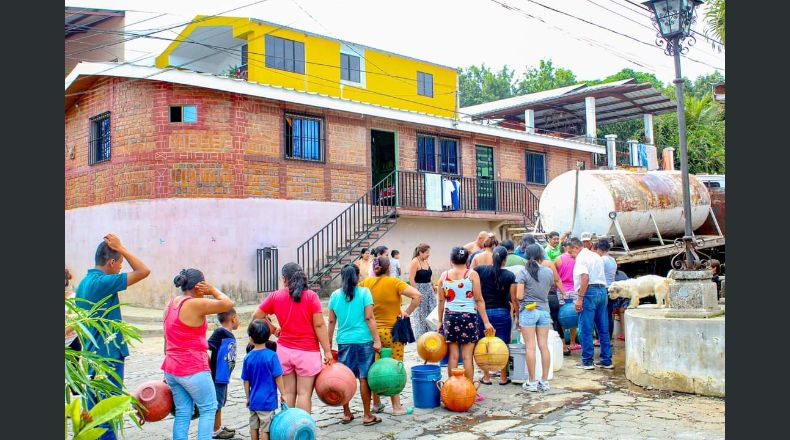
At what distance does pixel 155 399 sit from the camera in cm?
495

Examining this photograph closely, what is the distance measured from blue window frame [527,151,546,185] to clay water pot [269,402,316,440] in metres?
18.5

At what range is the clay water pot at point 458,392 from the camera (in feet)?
21.0

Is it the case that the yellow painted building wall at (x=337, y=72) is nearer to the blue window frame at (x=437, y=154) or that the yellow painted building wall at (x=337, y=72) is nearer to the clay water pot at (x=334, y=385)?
the blue window frame at (x=437, y=154)

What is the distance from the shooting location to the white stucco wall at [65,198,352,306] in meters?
14.9

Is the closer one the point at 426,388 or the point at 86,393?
the point at 86,393

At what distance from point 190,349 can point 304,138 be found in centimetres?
1215

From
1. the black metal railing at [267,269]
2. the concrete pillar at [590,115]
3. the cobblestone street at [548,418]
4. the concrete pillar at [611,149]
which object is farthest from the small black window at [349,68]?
the cobblestone street at [548,418]

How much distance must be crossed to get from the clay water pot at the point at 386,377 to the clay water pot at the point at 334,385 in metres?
0.43

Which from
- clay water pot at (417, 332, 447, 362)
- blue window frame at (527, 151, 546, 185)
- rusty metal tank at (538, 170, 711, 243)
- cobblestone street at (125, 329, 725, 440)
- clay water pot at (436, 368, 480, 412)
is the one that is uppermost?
blue window frame at (527, 151, 546, 185)

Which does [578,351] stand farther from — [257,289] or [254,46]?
[254,46]

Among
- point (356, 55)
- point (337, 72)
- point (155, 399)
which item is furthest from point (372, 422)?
point (356, 55)

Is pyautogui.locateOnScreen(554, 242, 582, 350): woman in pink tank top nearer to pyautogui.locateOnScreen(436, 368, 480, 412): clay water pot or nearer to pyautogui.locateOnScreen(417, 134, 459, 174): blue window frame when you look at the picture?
pyautogui.locateOnScreen(436, 368, 480, 412): clay water pot

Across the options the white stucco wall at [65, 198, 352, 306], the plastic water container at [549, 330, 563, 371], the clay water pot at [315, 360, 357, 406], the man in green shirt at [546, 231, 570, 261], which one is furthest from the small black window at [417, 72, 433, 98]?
the clay water pot at [315, 360, 357, 406]

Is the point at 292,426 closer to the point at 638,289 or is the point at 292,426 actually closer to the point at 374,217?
the point at 638,289
